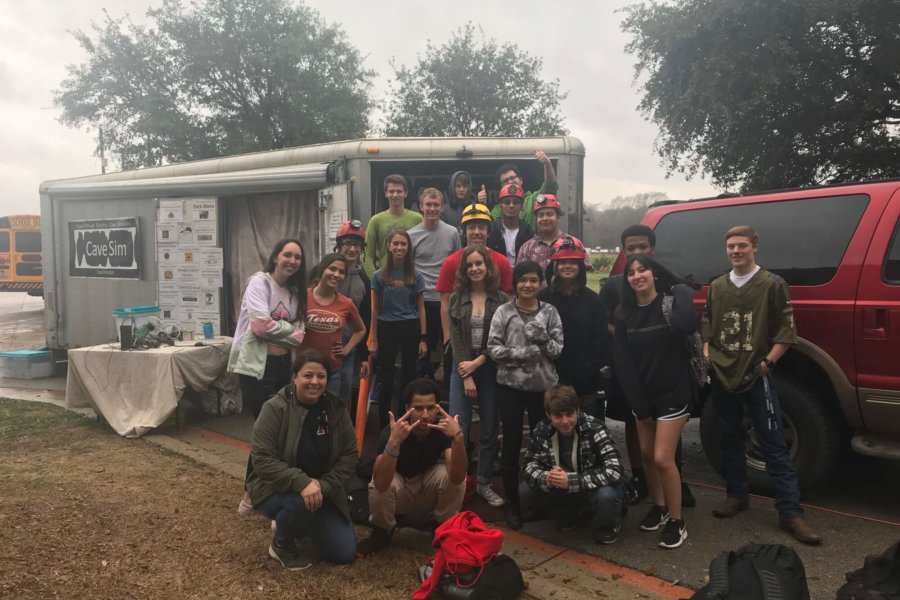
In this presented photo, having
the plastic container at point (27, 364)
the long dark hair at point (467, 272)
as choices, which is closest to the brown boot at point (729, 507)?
the long dark hair at point (467, 272)

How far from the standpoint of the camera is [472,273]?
14.2ft

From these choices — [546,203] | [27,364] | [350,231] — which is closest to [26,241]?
[27,364]

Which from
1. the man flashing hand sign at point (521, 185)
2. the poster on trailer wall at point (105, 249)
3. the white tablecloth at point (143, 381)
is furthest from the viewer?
the poster on trailer wall at point (105, 249)

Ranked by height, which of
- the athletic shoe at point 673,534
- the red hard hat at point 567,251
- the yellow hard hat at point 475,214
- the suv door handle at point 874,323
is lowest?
the athletic shoe at point 673,534

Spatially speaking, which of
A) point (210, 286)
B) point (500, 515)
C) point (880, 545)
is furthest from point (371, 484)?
point (210, 286)

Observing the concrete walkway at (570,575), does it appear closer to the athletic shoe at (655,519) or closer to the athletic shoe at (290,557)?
the athletic shoe at (655,519)

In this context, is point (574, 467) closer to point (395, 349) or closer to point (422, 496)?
point (422, 496)

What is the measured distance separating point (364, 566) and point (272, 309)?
1.85 meters

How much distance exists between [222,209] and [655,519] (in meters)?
5.61

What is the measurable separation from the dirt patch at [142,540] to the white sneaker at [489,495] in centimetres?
64

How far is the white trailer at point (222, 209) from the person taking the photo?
624 centimetres

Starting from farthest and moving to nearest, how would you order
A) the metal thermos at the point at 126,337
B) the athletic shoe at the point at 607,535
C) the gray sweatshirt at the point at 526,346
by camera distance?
the metal thermos at the point at 126,337 < the gray sweatshirt at the point at 526,346 < the athletic shoe at the point at 607,535

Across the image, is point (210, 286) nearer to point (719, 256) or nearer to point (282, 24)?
point (719, 256)

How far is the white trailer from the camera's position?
6.24 meters
